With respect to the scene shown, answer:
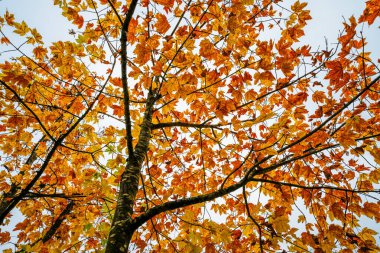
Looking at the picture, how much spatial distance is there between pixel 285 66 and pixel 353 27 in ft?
3.07

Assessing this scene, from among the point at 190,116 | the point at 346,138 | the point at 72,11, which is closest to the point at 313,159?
the point at 346,138

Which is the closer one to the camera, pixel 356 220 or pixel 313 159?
pixel 356 220

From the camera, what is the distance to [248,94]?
2844 millimetres

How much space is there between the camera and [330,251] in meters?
2.42

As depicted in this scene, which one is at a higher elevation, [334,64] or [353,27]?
[353,27]

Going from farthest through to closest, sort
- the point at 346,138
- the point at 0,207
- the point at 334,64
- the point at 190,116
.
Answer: the point at 0,207
the point at 190,116
the point at 334,64
the point at 346,138

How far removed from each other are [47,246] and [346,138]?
400 cm

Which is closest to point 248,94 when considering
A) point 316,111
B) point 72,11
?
point 316,111

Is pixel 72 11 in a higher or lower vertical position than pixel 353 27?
higher

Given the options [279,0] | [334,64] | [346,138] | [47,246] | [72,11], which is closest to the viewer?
[346,138]

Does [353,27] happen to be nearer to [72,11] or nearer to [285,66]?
[285,66]

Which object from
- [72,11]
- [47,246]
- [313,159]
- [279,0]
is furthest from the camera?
[313,159]

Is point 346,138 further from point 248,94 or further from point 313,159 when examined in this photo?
point 313,159

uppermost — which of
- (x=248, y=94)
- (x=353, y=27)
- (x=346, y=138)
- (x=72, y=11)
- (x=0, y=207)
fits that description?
(x=72, y=11)
